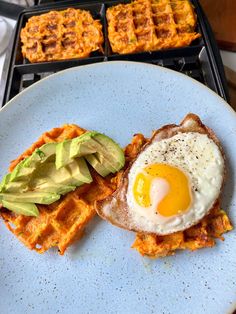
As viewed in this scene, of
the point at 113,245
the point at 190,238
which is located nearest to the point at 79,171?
the point at 113,245

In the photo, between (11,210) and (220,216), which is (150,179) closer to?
(220,216)

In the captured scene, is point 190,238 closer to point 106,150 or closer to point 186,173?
point 186,173

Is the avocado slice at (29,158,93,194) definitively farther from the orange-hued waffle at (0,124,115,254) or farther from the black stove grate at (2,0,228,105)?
the black stove grate at (2,0,228,105)

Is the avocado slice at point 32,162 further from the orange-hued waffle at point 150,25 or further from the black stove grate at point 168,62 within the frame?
the orange-hued waffle at point 150,25

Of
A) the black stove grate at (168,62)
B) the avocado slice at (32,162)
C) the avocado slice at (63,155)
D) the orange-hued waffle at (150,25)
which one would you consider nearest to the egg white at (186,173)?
the avocado slice at (63,155)

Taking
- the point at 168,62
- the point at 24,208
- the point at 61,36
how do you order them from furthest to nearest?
the point at 61,36, the point at 168,62, the point at 24,208

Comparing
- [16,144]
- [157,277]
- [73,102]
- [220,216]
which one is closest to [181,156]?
[220,216]

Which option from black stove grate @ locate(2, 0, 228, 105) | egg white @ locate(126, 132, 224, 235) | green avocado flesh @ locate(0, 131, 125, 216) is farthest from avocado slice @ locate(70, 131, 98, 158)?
black stove grate @ locate(2, 0, 228, 105)
